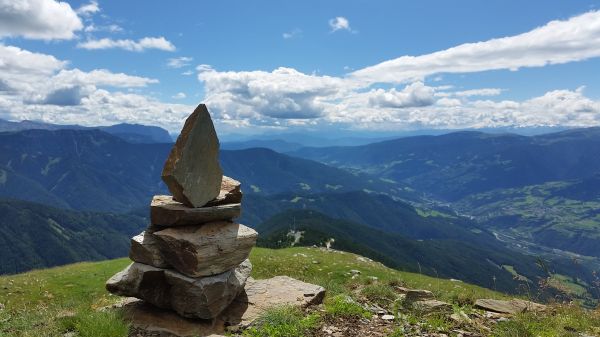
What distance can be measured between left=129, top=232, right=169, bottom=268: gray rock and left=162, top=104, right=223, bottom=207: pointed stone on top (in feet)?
6.91

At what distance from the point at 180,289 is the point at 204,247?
1826 millimetres

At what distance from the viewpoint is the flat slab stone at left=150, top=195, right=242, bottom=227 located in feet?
56.5

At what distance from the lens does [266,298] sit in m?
17.5

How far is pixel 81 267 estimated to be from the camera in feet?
135

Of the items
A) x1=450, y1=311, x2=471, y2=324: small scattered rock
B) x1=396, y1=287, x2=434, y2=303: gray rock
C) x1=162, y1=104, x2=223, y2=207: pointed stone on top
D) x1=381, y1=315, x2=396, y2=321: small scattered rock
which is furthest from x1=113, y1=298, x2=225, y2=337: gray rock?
x1=450, y1=311, x2=471, y2=324: small scattered rock

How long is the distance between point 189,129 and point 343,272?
80.0 ft

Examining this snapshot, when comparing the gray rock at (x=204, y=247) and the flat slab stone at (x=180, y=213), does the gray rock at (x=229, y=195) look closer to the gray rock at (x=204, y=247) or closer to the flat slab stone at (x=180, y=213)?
the flat slab stone at (x=180, y=213)

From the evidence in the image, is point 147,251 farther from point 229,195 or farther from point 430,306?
point 430,306

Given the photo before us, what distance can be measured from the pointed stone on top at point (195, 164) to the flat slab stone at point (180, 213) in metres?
0.38

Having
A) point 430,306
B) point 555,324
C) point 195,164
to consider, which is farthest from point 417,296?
point 195,164

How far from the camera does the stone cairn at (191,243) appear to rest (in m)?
15.9

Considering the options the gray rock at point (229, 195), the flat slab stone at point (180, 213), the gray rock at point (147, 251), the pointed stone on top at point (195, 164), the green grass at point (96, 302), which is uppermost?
the pointed stone on top at point (195, 164)

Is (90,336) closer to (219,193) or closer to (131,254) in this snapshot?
(131,254)

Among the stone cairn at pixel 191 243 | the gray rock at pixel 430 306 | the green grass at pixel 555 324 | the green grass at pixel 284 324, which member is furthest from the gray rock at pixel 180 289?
the green grass at pixel 555 324
